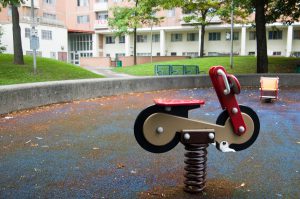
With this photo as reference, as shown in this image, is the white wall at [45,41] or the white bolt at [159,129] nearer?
the white bolt at [159,129]

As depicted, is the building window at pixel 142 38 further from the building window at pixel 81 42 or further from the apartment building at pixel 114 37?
the building window at pixel 81 42

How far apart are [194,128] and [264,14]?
20.8 m

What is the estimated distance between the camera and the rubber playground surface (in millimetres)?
4438

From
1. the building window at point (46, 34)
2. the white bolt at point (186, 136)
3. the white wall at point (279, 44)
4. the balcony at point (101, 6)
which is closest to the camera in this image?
the white bolt at point (186, 136)

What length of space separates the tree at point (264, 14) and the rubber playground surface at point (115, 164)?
518 inches

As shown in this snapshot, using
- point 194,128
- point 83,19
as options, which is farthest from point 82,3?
point 194,128

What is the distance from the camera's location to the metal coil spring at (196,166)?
422cm

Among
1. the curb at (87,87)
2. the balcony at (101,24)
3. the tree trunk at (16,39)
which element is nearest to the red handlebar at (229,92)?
the curb at (87,87)

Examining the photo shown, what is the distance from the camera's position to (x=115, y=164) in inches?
217

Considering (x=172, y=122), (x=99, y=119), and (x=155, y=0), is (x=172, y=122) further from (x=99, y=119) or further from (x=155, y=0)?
(x=155, y=0)

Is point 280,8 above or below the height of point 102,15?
below

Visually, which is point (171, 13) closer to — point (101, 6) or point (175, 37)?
point (175, 37)

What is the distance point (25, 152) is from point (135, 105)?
6222mm

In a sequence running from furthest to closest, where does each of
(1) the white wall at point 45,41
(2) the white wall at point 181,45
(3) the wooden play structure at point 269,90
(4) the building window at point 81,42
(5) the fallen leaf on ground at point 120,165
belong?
(4) the building window at point 81,42 < (2) the white wall at point 181,45 < (1) the white wall at point 45,41 < (3) the wooden play structure at point 269,90 < (5) the fallen leaf on ground at point 120,165
